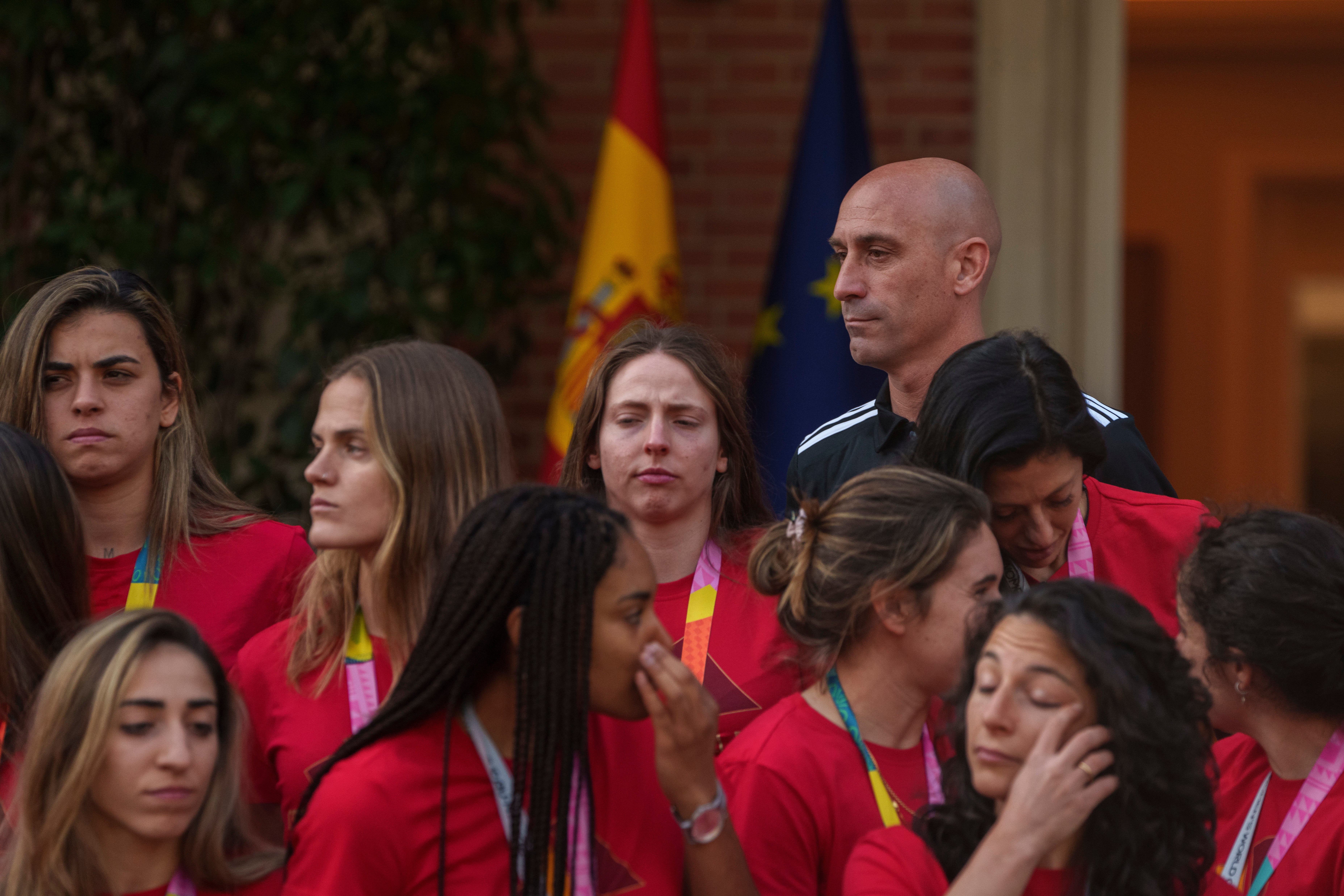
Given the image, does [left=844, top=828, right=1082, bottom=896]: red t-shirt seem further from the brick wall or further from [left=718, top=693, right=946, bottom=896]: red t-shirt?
the brick wall

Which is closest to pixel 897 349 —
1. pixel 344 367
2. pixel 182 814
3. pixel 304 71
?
pixel 344 367

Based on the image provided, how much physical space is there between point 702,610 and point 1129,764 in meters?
1.01

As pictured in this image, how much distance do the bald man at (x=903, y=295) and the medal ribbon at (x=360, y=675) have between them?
117cm

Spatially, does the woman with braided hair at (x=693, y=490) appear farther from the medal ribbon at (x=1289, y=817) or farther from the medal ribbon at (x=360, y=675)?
the medal ribbon at (x=1289, y=817)

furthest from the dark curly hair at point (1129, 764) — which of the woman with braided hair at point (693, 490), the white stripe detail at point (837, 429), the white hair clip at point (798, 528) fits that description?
the white stripe detail at point (837, 429)

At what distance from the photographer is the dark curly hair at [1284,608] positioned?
97.7 inches

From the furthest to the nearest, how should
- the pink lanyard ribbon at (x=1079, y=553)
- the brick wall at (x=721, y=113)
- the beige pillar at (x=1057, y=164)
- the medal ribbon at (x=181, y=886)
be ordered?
the brick wall at (x=721, y=113)
the beige pillar at (x=1057, y=164)
the pink lanyard ribbon at (x=1079, y=553)
the medal ribbon at (x=181, y=886)

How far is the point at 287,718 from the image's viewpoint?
98.6 inches

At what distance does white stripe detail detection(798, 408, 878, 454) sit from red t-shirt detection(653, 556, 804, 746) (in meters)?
0.65

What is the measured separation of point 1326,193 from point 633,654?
7452mm

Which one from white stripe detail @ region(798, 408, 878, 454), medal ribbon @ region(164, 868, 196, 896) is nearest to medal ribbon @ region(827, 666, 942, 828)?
medal ribbon @ region(164, 868, 196, 896)

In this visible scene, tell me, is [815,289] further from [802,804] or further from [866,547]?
[802,804]

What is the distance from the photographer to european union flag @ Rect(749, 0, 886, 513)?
5039 millimetres

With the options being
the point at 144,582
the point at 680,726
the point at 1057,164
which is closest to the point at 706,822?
the point at 680,726
